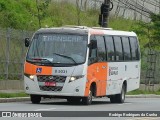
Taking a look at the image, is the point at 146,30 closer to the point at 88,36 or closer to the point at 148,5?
the point at 148,5

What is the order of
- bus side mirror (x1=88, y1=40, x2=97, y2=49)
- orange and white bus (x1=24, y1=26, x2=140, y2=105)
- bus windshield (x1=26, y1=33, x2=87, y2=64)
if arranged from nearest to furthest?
orange and white bus (x1=24, y1=26, x2=140, y2=105), bus windshield (x1=26, y1=33, x2=87, y2=64), bus side mirror (x1=88, y1=40, x2=97, y2=49)

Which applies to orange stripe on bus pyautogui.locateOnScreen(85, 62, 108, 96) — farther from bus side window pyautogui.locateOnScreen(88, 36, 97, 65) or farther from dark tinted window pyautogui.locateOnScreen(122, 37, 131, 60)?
dark tinted window pyautogui.locateOnScreen(122, 37, 131, 60)

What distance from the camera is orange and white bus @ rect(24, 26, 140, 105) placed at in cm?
2877

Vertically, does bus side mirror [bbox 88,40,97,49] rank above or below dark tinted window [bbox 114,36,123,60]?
above

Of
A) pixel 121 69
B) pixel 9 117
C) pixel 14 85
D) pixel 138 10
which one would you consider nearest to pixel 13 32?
pixel 14 85

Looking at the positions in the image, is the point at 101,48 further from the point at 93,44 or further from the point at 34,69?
the point at 34,69

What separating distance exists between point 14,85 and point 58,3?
17.3m

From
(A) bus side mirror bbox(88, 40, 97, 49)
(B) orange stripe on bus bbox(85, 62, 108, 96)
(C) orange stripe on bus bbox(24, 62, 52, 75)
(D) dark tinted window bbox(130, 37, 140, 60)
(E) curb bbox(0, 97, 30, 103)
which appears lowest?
(E) curb bbox(0, 97, 30, 103)

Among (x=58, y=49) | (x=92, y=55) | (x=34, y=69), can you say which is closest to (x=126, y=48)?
(x=92, y=55)

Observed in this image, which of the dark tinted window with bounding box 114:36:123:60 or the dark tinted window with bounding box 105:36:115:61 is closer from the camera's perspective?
the dark tinted window with bounding box 105:36:115:61

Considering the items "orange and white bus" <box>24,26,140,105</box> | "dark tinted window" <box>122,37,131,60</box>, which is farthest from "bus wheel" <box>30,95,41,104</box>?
"dark tinted window" <box>122,37,131,60</box>

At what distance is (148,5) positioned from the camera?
62344 mm

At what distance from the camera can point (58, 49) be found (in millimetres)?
29328

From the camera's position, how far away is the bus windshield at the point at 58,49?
29.1m
